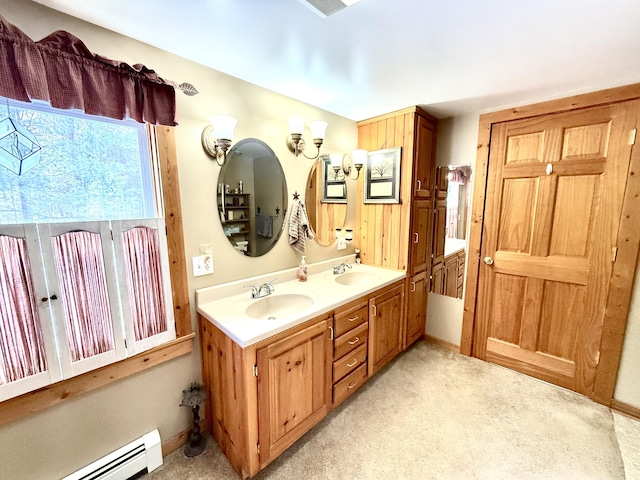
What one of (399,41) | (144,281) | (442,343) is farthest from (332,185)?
(442,343)

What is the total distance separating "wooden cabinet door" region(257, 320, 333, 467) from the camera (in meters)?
1.36

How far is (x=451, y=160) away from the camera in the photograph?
8.18 feet

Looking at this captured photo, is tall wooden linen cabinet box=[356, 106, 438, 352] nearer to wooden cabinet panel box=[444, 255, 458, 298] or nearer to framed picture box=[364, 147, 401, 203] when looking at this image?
framed picture box=[364, 147, 401, 203]

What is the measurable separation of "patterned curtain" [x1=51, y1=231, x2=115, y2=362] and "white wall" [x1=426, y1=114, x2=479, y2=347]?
268 centimetres

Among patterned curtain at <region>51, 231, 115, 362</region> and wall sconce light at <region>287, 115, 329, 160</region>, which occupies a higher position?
wall sconce light at <region>287, 115, 329, 160</region>

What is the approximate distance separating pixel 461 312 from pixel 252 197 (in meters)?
2.23

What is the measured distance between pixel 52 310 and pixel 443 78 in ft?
7.86

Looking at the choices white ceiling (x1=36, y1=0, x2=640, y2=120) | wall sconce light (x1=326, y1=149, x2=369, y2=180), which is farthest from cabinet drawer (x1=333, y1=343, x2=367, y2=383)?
white ceiling (x1=36, y1=0, x2=640, y2=120)

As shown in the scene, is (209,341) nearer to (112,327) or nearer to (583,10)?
(112,327)

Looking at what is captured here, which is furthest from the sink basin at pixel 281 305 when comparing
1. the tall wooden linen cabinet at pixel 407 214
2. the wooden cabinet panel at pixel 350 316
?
the tall wooden linen cabinet at pixel 407 214

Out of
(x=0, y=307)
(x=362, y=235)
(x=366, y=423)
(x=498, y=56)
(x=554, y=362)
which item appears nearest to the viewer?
(x=0, y=307)

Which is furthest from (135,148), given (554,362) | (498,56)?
(554,362)

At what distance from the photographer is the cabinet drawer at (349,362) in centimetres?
176

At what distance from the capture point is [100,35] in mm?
1197
